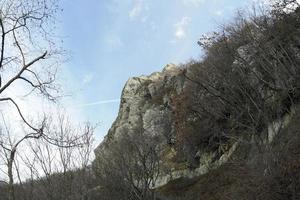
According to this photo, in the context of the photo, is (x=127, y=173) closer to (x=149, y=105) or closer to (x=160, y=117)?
(x=160, y=117)

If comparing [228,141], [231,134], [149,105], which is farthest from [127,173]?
[149,105]

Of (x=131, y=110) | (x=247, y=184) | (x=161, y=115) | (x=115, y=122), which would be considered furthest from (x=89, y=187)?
(x=115, y=122)

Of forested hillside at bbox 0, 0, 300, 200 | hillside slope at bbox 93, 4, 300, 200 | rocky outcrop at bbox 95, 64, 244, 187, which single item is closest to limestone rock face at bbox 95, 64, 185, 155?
rocky outcrop at bbox 95, 64, 244, 187

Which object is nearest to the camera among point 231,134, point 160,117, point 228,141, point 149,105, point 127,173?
point 127,173

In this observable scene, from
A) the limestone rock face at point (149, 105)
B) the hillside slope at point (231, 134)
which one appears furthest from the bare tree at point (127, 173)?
the limestone rock face at point (149, 105)

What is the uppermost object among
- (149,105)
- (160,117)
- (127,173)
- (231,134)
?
(149,105)

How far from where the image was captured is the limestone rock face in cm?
4975

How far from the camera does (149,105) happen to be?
57.4 m

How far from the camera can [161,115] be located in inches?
2031

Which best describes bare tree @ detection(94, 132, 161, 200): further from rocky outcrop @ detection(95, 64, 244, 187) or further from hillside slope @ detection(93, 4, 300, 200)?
rocky outcrop @ detection(95, 64, 244, 187)

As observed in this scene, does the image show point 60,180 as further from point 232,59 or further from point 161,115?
point 161,115

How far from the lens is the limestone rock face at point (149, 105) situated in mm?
49753

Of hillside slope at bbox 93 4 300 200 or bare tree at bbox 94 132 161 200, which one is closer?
hillside slope at bbox 93 4 300 200

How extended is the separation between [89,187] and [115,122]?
39.5 meters
